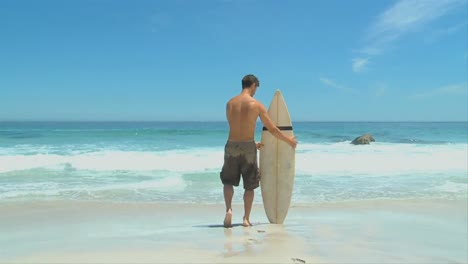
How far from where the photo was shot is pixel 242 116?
439 centimetres

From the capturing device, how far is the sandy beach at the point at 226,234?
3.47 m

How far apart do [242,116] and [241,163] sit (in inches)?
18.6

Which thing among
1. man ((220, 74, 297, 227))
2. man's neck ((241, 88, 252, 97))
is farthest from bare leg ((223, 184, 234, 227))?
man's neck ((241, 88, 252, 97))

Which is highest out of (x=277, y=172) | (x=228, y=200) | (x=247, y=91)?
(x=247, y=91)

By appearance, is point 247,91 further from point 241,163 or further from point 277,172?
point 277,172

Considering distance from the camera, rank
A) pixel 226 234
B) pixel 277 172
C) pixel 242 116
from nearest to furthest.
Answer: pixel 226 234, pixel 242 116, pixel 277 172

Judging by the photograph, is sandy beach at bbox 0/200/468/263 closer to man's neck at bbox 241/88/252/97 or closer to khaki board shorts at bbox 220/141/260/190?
khaki board shorts at bbox 220/141/260/190

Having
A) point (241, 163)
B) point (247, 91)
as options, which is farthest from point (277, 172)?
point (247, 91)

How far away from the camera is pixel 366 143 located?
2509cm

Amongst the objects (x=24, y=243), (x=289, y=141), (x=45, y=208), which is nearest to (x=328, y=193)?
(x=289, y=141)

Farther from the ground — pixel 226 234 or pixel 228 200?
pixel 228 200

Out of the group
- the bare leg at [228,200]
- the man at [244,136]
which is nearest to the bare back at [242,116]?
the man at [244,136]

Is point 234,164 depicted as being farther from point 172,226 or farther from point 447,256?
point 447,256

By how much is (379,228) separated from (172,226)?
2218 mm
